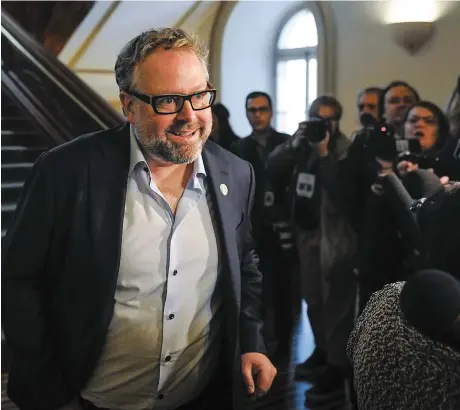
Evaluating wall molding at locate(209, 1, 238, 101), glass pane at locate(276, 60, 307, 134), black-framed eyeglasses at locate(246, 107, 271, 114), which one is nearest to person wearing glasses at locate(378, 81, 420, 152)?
glass pane at locate(276, 60, 307, 134)

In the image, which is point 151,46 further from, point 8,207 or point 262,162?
point 8,207

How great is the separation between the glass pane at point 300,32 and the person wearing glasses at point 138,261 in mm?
603

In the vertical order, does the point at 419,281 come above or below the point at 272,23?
below

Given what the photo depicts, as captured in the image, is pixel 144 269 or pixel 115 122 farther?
pixel 115 122

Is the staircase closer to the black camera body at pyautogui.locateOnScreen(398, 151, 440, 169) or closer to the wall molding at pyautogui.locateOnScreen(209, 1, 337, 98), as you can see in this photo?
the wall molding at pyautogui.locateOnScreen(209, 1, 337, 98)

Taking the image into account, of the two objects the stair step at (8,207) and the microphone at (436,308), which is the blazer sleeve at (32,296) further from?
the stair step at (8,207)

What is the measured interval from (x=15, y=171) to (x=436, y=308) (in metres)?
1.84

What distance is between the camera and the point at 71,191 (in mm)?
1133

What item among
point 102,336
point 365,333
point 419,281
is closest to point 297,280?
point 102,336

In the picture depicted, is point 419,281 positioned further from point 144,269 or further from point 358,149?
point 358,149

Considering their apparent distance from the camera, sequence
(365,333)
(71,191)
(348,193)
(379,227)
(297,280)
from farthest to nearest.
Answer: (297,280), (348,193), (379,227), (71,191), (365,333)

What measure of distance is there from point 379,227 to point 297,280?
0.41 meters

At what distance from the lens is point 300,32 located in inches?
69.3

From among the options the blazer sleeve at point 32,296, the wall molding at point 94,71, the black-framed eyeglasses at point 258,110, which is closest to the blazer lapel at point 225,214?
the blazer sleeve at point 32,296
